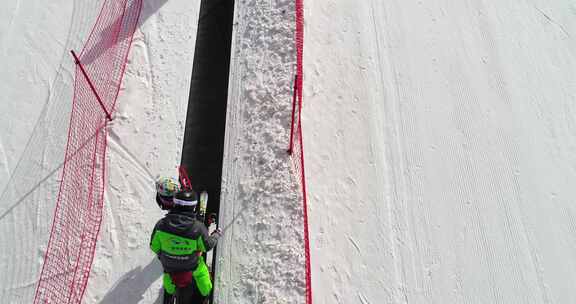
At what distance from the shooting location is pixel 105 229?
5242 millimetres

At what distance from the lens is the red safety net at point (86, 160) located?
4.97 metres

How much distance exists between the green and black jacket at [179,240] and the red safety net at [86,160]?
170 cm

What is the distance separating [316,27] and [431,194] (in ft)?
10.5

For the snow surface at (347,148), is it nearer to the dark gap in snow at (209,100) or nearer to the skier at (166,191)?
the dark gap in snow at (209,100)

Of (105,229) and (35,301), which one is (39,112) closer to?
(105,229)

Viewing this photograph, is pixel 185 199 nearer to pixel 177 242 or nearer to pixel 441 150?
pixel 177 242

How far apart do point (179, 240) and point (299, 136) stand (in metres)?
2.62

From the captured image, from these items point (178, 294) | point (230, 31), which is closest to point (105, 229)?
point (178, 294)

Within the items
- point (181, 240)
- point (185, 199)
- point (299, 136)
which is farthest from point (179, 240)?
point (299, 136)

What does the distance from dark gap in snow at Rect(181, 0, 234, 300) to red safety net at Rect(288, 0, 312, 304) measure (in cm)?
103

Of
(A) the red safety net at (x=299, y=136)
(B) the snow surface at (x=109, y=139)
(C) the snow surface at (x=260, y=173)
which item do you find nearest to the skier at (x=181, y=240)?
(C) the snow surface at (x=260, y=173)

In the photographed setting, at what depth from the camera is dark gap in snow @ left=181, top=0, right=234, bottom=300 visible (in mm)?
5797

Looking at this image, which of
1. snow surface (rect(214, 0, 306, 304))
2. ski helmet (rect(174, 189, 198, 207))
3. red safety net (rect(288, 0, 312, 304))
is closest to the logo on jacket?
ski helmet (rect(174, 189, 198, 207))

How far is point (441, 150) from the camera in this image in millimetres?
6086
